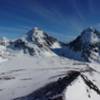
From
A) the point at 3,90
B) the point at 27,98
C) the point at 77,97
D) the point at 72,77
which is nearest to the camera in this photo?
the point at 77,97

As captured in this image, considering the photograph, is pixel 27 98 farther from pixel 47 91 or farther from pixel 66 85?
pixel 66 85

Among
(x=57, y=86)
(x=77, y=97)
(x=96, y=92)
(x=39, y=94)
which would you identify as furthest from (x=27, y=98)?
(x=96, y=92)

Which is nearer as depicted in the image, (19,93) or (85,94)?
(85,94)

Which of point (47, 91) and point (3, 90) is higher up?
point (3, 90)

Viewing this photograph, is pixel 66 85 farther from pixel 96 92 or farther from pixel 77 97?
pixel 96 92

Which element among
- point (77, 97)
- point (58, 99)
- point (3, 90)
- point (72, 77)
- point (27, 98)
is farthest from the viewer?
point (3, 90)

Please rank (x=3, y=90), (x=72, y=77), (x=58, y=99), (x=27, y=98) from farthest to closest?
(x=3, y=90) < (x=72, y=77) < (x=27, y=98) < (x=58, y=99)

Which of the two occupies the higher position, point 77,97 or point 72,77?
point 72,77

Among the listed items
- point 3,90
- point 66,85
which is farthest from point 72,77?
point 3,90

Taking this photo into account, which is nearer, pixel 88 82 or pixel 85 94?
pixel 85 94
